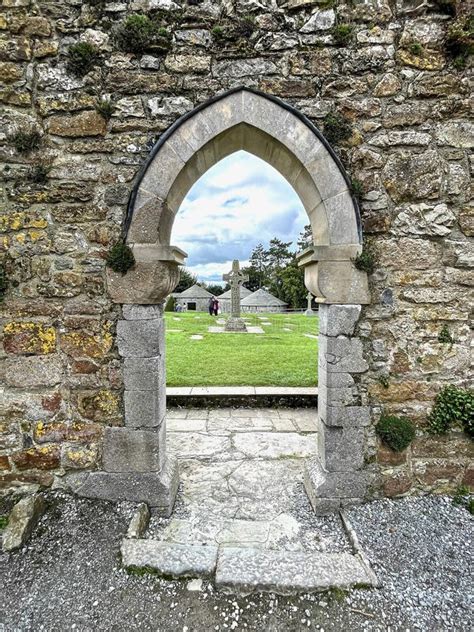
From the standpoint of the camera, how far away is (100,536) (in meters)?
2.37

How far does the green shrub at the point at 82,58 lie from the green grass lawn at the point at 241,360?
4.46 meters

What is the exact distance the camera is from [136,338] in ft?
8.46

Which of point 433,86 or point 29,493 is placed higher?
point 433,86

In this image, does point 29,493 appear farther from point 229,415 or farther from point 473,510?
point 473,510

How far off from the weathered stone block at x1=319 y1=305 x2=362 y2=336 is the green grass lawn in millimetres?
3320

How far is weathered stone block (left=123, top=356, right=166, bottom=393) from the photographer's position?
258 cm

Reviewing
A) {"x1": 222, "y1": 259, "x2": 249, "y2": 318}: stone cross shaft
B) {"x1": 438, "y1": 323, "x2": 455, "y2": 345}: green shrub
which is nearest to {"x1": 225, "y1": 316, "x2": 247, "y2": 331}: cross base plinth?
{"x1": 222, "y1": 259, "x2": 249, "y2": 318}: stone cross shaft

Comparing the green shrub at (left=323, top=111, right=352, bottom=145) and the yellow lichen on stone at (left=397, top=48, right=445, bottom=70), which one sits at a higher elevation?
the yellow lichen on stone at (left=397, top=48, right=445, bottom=70)

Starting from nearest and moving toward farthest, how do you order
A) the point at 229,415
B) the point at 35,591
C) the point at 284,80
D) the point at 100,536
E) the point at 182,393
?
the point at 35,591 → the point at 100,536 → the point at 284,80 → the point at 229,415 → the point at 182,393

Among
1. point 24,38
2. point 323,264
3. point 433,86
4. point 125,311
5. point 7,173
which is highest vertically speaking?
point 24,38

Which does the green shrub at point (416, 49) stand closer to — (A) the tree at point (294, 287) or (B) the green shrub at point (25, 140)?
(B) the green shrub at point (25, 140)

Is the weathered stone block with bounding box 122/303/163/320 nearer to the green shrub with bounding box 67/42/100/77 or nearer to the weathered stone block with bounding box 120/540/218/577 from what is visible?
the weathered stone block with bounding box 120/540/218/577

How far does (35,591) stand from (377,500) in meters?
2.49

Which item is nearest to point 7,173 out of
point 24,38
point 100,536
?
point 24,38
